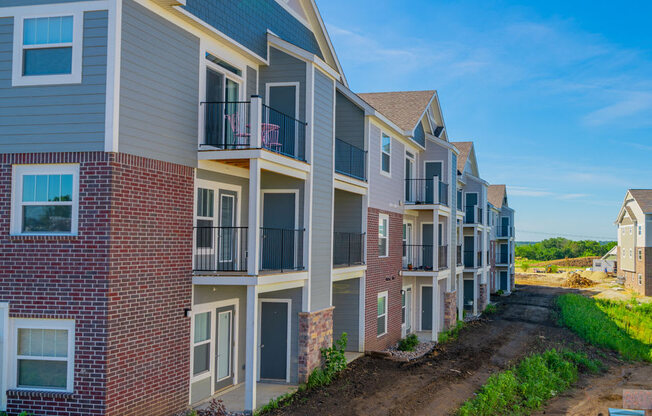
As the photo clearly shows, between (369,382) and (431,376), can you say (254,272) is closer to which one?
(369,382)

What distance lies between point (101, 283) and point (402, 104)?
1927 centimetres

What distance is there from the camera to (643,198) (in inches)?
2154

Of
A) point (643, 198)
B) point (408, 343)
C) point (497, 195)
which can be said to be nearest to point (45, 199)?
point (408, 343)

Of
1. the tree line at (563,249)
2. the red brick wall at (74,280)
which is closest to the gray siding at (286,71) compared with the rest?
the red brick wall at (74,280)

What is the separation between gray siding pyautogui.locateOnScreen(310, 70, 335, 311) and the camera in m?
15.9

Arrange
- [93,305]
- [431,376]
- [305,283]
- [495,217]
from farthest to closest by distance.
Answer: [495,217] < [431,376] < [305,283] < [93,305]

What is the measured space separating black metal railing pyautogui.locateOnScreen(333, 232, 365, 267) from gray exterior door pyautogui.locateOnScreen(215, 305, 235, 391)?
225 inches

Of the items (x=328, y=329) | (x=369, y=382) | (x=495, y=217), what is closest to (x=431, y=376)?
(x=369, y=382)

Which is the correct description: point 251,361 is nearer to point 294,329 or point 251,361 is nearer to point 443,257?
point 294,329

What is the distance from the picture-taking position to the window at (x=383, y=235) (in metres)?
22.1

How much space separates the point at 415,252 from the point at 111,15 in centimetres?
1980

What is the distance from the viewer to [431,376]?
59.0 ft

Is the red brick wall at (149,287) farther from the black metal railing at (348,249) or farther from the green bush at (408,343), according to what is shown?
the green bush at (408,343)

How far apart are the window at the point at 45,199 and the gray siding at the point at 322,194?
6.64 metres
